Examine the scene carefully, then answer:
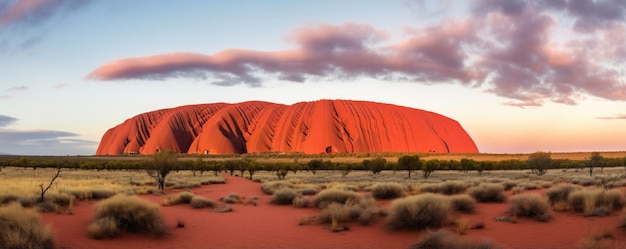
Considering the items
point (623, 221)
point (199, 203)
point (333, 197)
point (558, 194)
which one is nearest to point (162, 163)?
point (199, 203)

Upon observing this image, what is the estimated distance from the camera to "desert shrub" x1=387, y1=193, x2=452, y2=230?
13.3 meters

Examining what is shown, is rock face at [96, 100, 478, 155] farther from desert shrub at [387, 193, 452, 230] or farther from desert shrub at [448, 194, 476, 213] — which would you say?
desert shrub at [387, 193, 452, 230]

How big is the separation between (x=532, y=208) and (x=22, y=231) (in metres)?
14.5

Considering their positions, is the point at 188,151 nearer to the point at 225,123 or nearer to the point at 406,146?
the point at 225,123

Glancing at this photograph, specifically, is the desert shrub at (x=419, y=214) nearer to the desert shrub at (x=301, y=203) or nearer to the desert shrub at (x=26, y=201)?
the desert shrub at (x=301, y=203)

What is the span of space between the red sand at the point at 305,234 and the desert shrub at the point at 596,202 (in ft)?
1.39

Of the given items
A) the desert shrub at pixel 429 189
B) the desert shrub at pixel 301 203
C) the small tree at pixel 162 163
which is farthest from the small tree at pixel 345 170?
the desert shrub at pixel 301 203

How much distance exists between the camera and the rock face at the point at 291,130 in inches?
4405

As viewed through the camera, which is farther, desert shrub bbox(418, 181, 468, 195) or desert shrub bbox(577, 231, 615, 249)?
desert shrub bbox(418, 181, 468, 195)

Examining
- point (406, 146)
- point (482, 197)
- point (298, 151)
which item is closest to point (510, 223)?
point (482, 197)

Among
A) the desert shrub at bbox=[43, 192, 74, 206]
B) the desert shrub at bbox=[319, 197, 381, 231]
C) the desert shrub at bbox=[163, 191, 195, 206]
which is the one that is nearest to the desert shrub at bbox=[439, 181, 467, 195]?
the desert shrub at bbox=[319, 197, 381, 231]

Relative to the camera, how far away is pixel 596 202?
590 inches

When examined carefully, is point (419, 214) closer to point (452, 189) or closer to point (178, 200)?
point (452, 189)

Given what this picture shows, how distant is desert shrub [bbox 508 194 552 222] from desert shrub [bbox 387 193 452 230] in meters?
2.84
